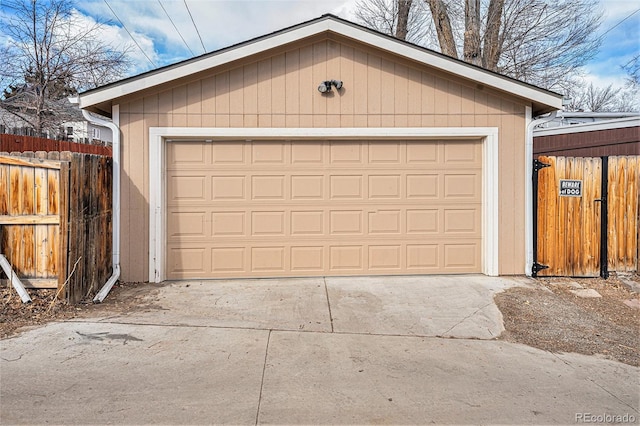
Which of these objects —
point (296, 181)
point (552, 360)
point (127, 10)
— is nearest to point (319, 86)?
point (296, 181)

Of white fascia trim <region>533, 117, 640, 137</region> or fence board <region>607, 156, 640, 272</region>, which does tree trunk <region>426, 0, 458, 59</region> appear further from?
fence board <region>607, 156, 640, 272</region>

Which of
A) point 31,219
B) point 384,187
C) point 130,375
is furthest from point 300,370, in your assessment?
point 31,219

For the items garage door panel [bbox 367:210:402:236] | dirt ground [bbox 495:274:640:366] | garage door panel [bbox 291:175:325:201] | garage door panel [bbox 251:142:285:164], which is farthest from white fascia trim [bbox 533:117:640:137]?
garage door panel [bbox 251:142:285:164]

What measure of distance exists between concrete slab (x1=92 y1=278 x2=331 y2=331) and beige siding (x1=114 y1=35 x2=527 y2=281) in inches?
43.7

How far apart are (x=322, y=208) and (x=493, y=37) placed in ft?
33.0

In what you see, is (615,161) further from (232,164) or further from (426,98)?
(232,164)

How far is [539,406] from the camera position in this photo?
3033mm

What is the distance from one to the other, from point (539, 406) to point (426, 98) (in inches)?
189

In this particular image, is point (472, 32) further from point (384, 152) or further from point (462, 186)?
point (384, 152)

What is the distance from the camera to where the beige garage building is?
20.8ft

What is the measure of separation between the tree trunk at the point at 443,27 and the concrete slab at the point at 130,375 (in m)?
11.3

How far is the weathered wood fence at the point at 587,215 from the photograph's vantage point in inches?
260

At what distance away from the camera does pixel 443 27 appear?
12.9 meters

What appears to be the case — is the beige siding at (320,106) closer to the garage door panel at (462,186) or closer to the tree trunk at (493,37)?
the garage door panel at (462,186)
